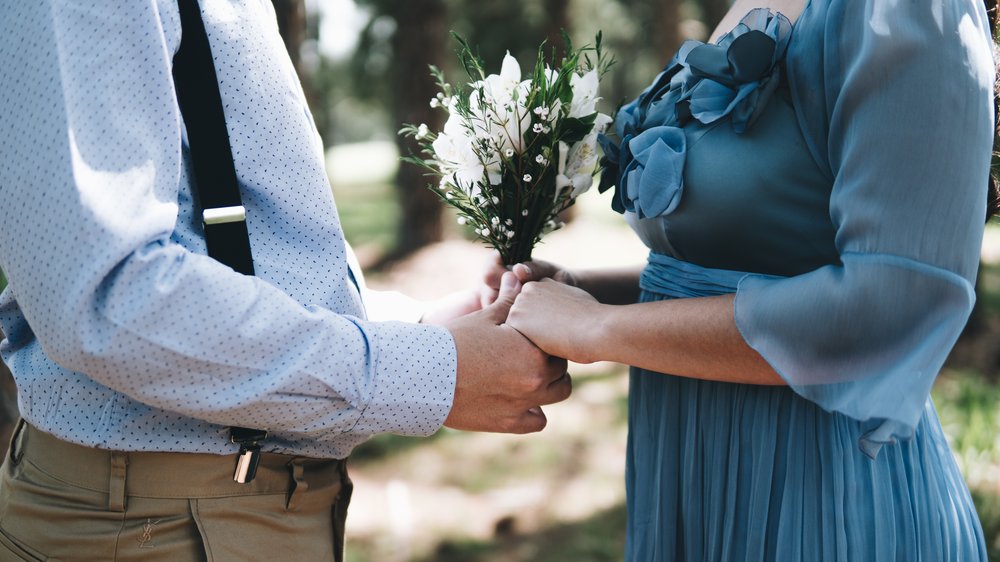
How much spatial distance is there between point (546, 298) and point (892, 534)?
926mm

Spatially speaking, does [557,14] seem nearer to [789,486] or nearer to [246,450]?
[789,486]

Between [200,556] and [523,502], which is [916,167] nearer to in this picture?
[200,556]

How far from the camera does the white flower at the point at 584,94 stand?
2.14m

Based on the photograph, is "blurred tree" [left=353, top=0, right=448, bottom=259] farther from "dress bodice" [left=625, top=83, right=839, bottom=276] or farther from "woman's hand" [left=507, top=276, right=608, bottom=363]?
"dress bodice" [left=625, top=83, right=839, bottom=276]

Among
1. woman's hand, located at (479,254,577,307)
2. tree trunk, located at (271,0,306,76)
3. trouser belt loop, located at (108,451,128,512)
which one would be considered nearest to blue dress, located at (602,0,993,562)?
woman's hand, located at (479,254,577,307)

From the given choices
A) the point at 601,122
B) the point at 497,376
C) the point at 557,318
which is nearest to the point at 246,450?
the point at 497,376

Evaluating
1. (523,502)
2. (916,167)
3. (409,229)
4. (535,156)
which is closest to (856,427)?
(916,167)

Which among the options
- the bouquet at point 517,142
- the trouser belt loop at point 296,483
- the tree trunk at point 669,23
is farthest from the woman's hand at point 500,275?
the tree trunk at point 669,23

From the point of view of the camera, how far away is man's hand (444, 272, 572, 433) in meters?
1.90

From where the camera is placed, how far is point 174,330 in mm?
1514

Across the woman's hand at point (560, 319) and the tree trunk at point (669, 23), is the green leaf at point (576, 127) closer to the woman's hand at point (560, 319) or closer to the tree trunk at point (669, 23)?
the woman's hand at point (560, 319)

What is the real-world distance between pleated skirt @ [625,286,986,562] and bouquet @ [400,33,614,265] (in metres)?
0.41

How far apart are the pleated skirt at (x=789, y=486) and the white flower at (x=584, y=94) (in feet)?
1.67

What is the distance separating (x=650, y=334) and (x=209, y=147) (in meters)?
1.01
